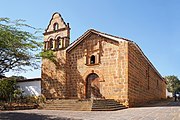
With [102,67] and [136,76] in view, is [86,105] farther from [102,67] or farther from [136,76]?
[136,76]

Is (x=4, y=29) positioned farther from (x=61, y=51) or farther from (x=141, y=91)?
(x=141, y=91)

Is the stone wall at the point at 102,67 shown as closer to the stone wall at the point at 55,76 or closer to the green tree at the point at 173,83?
the stone wall at the point at 55,76

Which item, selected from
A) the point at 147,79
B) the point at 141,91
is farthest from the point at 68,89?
the point at 147,79

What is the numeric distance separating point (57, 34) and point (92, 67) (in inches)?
214

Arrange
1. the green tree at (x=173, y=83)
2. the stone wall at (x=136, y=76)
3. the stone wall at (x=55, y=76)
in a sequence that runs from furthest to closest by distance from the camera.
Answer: the green tree at (x=173, y=83) → the stone wall at (x=55, y=76) → the stone wall at (x=136, y=76)

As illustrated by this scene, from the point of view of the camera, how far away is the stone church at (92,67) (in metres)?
19.0

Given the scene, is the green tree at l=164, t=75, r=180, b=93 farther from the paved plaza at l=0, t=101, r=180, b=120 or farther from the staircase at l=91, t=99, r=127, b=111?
the paved plaza at l=0, t=101, r=180, b=120

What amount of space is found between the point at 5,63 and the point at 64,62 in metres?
8.54

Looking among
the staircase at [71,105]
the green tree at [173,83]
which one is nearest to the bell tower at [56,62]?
the staircase at [71,105]

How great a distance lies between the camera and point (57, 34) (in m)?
23.3

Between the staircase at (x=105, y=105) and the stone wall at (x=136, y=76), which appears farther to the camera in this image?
the stone wall at (x=136, y=76)

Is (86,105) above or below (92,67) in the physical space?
below

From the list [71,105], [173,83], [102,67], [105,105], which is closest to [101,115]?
[105,105]

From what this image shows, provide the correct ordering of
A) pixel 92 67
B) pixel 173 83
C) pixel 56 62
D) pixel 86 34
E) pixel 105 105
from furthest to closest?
1. pixel 173 83
2. pixel 56 62
3. pixel 86 34
4. pixel 92 67
5. pixel 105 105
